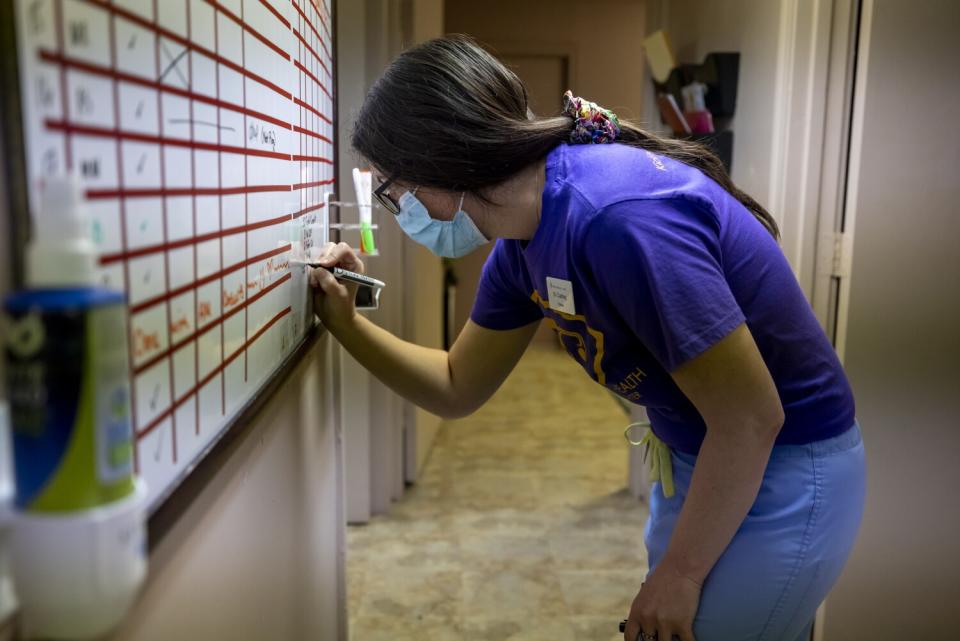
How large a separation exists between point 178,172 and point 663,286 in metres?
0.48

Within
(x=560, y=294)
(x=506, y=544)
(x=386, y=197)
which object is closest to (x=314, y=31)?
(x=386, y=197)

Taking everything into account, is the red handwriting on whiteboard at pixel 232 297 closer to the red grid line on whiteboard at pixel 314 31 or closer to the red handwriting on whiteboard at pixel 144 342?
the red handwriting on whiteboard at pixel 144 342

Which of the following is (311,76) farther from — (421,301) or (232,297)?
→ (421,301)

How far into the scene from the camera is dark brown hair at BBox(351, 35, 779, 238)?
2.96ft

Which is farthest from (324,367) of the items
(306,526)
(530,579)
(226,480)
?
(530,579)

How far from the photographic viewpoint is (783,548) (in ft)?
3.22

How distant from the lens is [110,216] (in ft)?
1.39

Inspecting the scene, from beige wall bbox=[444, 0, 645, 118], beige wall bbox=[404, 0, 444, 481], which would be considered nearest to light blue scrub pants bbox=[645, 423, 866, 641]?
beige wall bbox=[404, 0, 444, 481]

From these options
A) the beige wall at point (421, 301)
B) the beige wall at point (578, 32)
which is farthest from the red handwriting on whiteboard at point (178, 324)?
the beige wall at point (578, 32)

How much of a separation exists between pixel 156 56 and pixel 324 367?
0.87 metres

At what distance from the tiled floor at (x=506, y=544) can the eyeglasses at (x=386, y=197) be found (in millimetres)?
1254

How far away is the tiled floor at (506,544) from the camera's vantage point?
198 cm

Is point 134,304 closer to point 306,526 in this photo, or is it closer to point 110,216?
point 110,216

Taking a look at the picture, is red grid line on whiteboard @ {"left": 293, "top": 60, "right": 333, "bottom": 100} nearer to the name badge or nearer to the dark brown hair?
the dark brown hair
